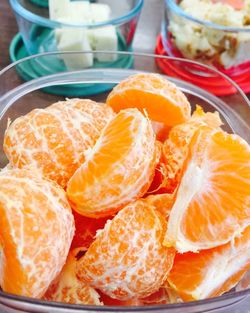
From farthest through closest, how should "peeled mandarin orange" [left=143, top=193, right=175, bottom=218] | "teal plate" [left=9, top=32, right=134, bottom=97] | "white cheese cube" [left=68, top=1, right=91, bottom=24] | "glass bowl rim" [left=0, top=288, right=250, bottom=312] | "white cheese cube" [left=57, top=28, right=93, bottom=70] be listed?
"white cheese cube" [left=68, top=1, right=91, bottom=24]
"white cheese cube" [left=57, top=28, right=93, bottom=70]
"teal plate" [left=9, top=32, right=134, bottom=97]
"peeled mandarin orange" [left=143, top=193, right=175, bottom=218]
"glass bowl rim" [left=0, top=288, right=250, bottom=312]

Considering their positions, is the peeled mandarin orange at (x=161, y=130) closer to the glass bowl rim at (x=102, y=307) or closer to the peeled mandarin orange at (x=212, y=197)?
the peeled mandarin orange at (x=212, y=197)

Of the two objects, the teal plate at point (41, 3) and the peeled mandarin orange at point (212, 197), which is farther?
the teal plate at point (41, 3)

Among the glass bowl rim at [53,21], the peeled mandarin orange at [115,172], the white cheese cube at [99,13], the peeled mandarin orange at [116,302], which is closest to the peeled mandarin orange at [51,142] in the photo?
the peeled mandarin orange at [115,172]

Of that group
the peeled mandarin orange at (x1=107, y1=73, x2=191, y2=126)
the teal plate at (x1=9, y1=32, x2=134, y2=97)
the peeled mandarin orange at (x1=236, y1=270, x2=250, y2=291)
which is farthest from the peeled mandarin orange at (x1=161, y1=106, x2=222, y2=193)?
the teal plate at (x1=9, y1=32, x2=134, y2=97)

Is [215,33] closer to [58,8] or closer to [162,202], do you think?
[58,8]

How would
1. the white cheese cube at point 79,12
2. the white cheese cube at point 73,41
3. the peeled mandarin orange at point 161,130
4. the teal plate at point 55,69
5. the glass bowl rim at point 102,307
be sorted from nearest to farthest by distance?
the glass bowl rim at point 102,307 < the peeled mandarin orange at point 161,130 < the teal plate at point 55,69 < the white cheese cube at point 73,41 < the white cheese cube at point 79,12

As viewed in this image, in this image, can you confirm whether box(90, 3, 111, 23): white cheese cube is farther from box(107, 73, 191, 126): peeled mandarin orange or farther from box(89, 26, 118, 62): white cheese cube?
box(107, 73, 191, 126): peeled mandarin orange

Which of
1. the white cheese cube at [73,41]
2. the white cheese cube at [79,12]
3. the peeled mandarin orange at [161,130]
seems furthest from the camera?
the white cheese cube at [79,12]
